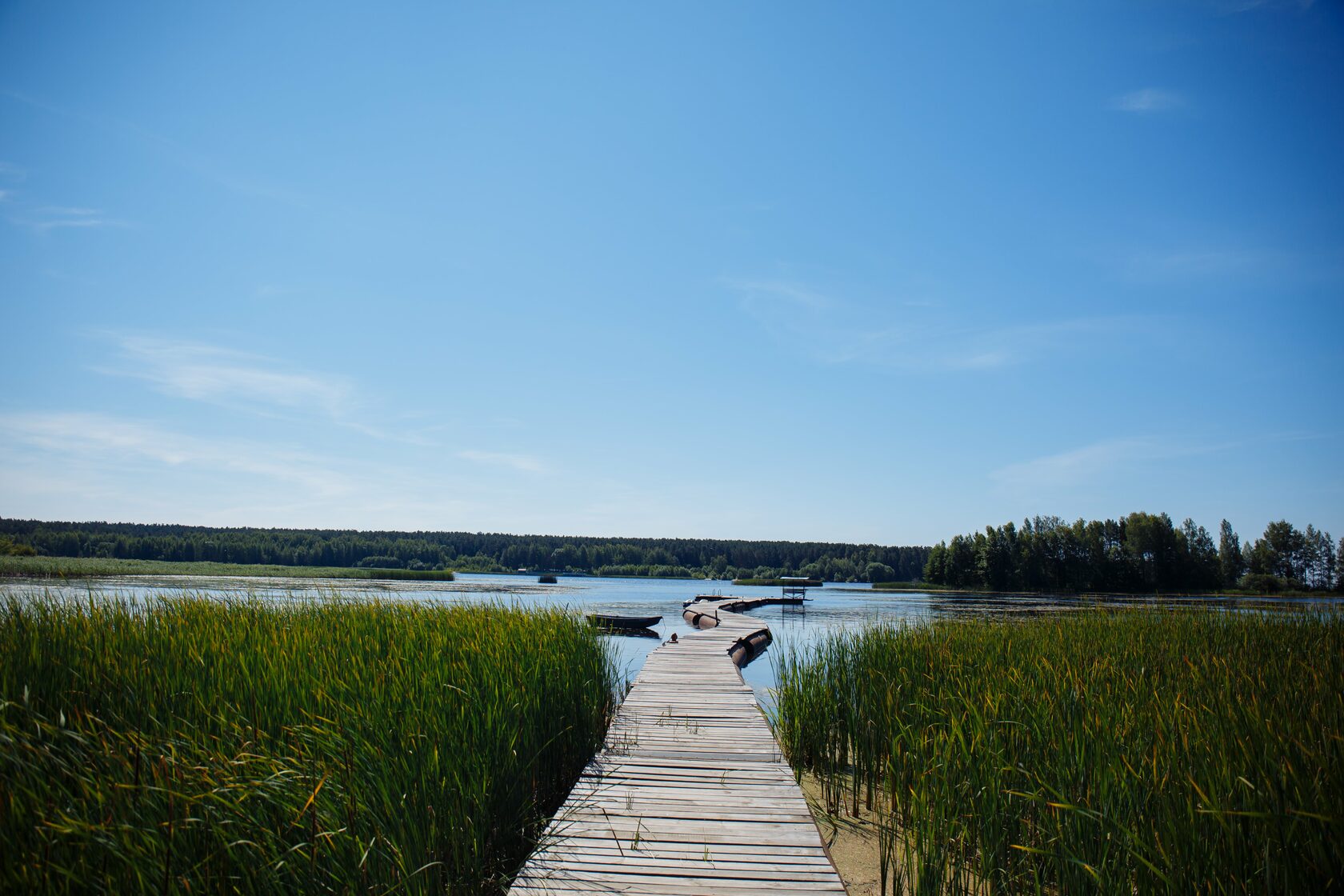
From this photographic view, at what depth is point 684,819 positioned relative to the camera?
4.43 metres

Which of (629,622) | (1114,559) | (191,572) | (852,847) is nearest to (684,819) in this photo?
(852,847)

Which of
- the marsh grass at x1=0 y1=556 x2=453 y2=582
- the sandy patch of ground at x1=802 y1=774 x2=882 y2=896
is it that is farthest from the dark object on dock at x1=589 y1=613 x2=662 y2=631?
the marsh grass at x1=0 y1=556 x2=453 y2=582

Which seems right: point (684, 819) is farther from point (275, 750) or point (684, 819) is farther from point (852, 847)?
point (275, 750)

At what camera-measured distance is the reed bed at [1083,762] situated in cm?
287

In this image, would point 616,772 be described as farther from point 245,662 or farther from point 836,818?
point 245,662

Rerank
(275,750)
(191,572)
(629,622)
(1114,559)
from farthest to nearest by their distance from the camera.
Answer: (1114,559) → (191,572) → (629,622) → (275,750)

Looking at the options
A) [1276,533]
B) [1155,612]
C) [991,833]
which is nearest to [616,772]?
[991,833]

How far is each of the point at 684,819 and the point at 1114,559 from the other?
244ft

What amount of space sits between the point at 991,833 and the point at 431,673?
137 inches

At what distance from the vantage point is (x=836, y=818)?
206 inches

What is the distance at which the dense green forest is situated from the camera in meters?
64.1

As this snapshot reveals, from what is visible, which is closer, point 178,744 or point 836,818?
point 178,744

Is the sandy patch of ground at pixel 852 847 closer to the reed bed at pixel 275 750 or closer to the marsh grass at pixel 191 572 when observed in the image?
the reed bed at pixel 275 750

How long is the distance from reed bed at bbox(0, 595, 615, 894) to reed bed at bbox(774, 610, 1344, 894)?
2.28 meters
